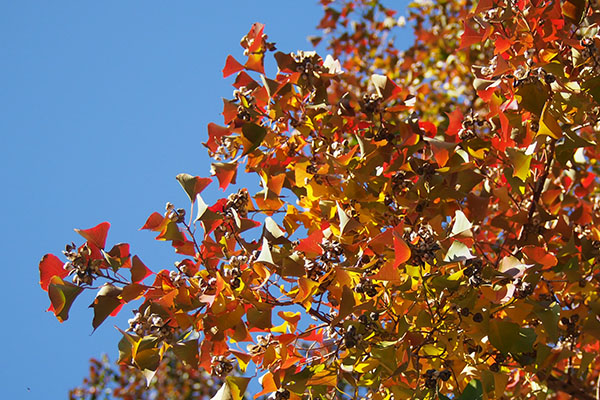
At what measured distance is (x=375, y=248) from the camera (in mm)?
1358

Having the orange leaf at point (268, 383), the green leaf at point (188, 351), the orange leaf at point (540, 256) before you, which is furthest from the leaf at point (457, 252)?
the green leaf at point (188, 351)

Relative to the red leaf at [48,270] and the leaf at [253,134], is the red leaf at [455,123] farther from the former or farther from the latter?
the red leaf at [48,270]

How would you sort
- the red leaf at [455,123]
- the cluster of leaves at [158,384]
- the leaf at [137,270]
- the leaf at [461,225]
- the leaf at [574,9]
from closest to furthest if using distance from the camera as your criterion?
1. the leaf at [461,225]
2. the leaf at [137,270]
3. the leaf at [574,9]
4. the red leaf at [455,123]
5. the cluster of leaves at [158,384]

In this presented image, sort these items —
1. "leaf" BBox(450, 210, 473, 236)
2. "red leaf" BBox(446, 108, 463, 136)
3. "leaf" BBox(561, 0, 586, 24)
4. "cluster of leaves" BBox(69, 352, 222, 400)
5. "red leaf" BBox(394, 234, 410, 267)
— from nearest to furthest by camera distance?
"red leaf" BBox(394, 234, 410, 267)
"leaf" BBox(450, 210, 473, 236)
"leaf" BBox(561, 0, 586, 24)
"red leaf" BBox(446, 108, 463, 136)
"cluster of leaves" BBox(69, 352, 222, 400)

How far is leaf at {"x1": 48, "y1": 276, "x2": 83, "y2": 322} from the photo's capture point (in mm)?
1364

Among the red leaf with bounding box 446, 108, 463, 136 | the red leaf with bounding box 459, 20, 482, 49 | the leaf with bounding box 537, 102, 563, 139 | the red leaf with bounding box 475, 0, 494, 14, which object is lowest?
the leaf with bounding box 537, 102, 563, 139

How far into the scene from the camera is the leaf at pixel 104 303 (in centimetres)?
138

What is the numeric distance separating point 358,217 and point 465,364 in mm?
445

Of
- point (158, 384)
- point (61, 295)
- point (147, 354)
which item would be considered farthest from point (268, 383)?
point (158, 384)

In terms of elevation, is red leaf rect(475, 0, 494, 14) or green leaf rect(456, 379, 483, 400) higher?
red leaf rect(475, 0, 494, 14)

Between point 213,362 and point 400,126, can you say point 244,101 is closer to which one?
point 400,126

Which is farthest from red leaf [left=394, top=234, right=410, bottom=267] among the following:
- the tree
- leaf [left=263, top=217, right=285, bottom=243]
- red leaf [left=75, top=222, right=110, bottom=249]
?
red leaf [left=75, top=222, right=110, bottom=249]

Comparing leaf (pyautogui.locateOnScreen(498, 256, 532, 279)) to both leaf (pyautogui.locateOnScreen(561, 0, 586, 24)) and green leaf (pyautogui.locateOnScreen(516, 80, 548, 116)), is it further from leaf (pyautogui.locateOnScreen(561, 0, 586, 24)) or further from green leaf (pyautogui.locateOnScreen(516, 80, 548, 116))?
leaf (pyautogui.locateOnScreen(561, 0, 586, 24))

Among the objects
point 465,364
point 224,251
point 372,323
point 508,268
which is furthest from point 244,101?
point 465,364
